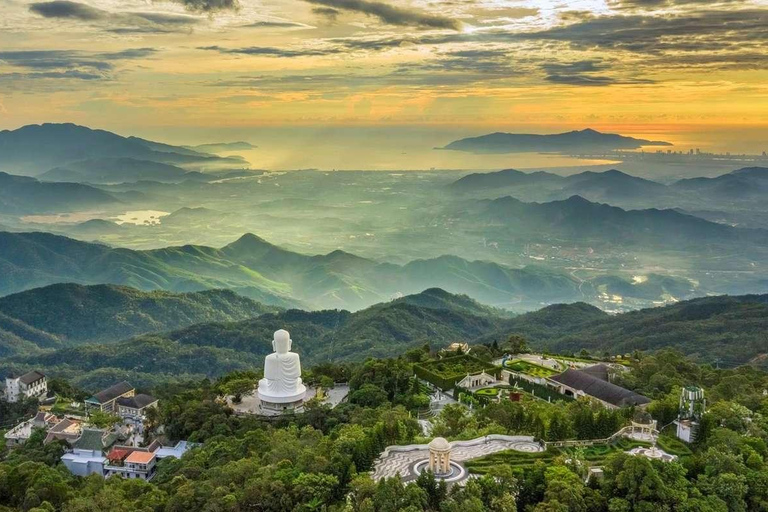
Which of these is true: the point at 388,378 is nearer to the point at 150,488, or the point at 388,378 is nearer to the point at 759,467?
the point at 150,488

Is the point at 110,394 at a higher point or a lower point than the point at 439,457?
lower

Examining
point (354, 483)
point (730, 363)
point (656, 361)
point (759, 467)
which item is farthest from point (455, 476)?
point (730, 363)

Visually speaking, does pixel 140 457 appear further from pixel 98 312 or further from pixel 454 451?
pixel 98 312

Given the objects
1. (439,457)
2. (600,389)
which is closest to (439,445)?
(439,457)

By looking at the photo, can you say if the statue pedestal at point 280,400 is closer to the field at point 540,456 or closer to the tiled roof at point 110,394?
the tiled roof at point 110,394

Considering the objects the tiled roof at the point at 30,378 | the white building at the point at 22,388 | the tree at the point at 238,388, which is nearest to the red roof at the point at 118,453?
the tree at the point at 238,388

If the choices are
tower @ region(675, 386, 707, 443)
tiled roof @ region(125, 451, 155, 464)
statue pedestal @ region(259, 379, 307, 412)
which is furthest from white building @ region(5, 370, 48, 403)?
tower @ region(675, 386, 707, 443)
